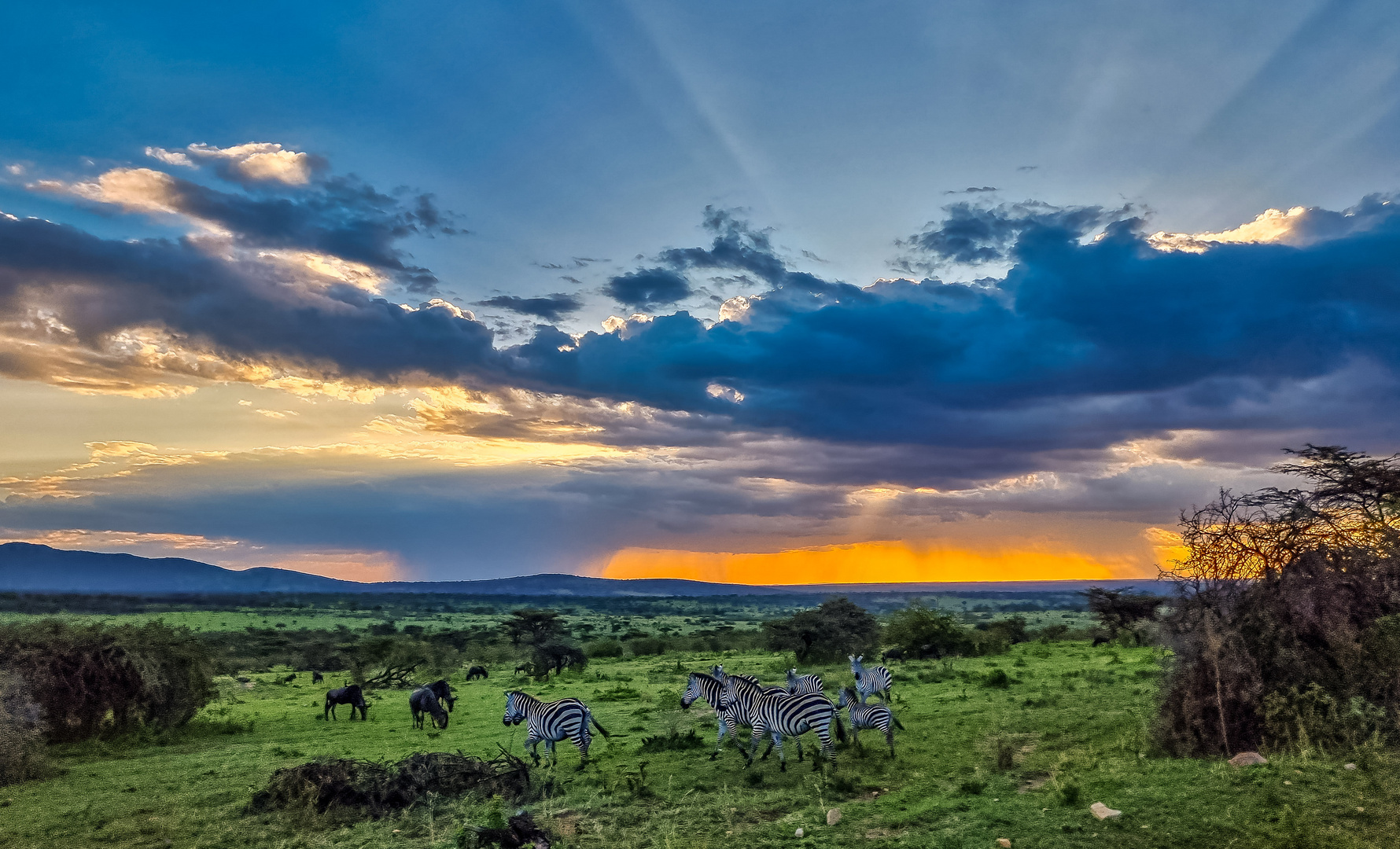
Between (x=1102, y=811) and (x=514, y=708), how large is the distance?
1444 cm

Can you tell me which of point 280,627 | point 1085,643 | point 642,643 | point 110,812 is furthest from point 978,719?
point 280,627

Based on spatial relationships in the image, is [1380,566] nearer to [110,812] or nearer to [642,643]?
[110,812]

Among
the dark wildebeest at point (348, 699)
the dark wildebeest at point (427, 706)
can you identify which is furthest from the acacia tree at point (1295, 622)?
the dark wildebeest at point (348, 699)

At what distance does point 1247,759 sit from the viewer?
471 inches

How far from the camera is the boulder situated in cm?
1163

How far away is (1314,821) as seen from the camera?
29.9 ft

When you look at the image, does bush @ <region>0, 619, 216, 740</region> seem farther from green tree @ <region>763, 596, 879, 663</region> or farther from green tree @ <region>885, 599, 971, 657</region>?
green tree @ <region>885, 599, 971, 657</region>

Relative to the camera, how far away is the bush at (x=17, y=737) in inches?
698

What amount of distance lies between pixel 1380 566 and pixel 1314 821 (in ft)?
20.8

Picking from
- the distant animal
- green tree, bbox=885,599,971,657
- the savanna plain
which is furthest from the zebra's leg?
green tree, bbox=885,599,971,657

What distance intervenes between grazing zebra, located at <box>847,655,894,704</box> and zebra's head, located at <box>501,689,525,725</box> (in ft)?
30.8

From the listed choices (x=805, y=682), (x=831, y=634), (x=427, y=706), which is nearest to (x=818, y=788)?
(x=805, y=682)

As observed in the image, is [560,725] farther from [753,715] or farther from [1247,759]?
[1247,759]

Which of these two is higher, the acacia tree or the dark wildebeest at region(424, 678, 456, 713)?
the acacia tree
